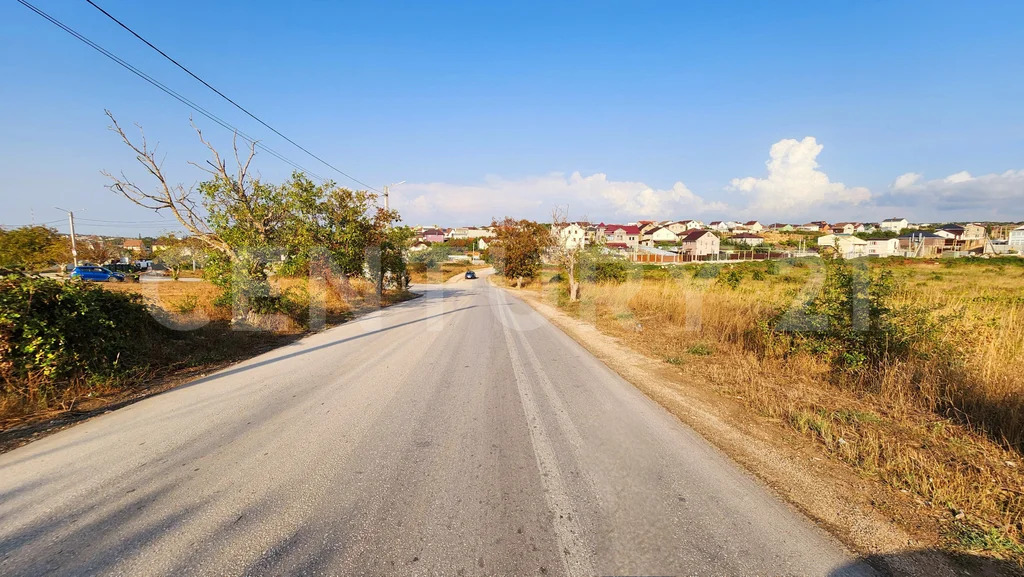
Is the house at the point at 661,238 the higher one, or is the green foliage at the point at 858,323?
the house at the point at 661,238

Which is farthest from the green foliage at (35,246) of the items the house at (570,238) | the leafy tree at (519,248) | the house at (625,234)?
the house at (625,234)

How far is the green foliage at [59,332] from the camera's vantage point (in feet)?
15.2

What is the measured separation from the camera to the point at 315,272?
16.3 m

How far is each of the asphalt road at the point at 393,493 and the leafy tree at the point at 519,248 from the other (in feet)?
85.5

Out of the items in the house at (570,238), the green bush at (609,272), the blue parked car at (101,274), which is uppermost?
the house at (570,238)

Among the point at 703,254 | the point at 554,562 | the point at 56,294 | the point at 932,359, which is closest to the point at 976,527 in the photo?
the point at 554,562

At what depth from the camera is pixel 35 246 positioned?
6527mm

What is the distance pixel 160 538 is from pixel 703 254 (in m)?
75.4

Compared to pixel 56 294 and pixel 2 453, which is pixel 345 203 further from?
pixel 2 453

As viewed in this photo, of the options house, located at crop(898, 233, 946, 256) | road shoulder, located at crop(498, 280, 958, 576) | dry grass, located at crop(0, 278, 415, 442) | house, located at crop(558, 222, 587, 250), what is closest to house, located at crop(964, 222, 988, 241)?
house, located at crop(898, 233, 946, 256)

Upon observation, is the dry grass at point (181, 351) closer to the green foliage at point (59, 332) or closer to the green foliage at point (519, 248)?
the green foliage at point (59, 332)

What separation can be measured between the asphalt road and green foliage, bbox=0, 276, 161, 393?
1116 mm

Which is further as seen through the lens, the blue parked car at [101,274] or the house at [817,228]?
the house at [817,228]

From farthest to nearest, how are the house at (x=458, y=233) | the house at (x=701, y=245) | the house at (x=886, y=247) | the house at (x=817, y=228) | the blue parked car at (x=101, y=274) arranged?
1. the house at (x=458, y=233)
2. the house at (x=817, y=228)
3. the house at (x=701, y=245)
4. the house at (x=886, y=247)
5. the blue parked car at (x=101, y=274)
